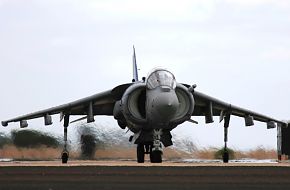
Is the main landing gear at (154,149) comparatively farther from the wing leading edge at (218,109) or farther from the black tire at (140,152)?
the wing leading edge at (218,109)

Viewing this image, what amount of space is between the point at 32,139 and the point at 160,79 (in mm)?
10222

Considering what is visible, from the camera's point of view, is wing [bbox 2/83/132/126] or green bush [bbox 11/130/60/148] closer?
wing [bbox 2/83/132/126]

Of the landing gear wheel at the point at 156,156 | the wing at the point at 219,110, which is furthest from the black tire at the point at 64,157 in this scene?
the landing gear wheel at the point at 156,156

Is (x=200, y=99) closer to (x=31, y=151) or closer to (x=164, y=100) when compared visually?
(x=164, y=100)

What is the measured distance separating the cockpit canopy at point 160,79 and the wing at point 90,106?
3.04 meters

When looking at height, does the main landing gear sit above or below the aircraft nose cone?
below

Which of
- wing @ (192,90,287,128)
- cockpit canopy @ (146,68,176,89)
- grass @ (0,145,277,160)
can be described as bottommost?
grass @ (0,145,277,160)
